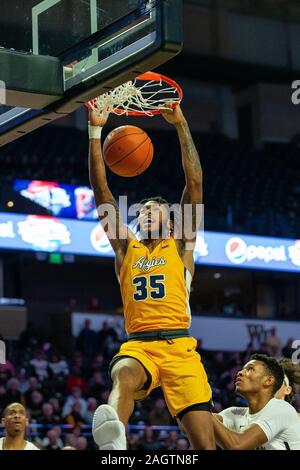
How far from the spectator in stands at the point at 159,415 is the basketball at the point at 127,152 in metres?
9.39

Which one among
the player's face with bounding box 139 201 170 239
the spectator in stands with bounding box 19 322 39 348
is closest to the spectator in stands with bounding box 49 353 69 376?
the spectator in stands with bounding box 19 322 39 348

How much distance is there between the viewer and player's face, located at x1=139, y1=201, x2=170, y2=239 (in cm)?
619

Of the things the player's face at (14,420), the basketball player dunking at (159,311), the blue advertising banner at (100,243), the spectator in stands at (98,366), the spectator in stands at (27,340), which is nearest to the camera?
the basketball player dunking at (159,311)

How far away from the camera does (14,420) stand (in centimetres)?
723

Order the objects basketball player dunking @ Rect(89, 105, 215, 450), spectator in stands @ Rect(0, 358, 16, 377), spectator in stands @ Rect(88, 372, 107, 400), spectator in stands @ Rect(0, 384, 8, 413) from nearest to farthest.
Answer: basketball player dunking @ Rect(89, 105, 215, 450) → spectator in stands @ Rect(0, 384, 8, 413) → spectator in stands @ Rect(0, 358, 16, 377) → spectator in stands @ Rect(88, 372, 107, 400)

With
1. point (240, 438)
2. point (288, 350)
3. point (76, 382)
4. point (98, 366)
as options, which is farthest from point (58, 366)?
point (240, 438)

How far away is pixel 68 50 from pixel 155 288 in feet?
5.14

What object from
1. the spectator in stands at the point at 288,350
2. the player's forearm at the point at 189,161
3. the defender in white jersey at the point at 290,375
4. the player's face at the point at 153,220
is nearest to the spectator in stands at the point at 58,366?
the spectator in stands at the point at 288,350

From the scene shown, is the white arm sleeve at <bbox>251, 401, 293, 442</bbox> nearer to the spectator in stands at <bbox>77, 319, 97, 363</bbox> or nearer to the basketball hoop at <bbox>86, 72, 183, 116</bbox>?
the basketball hoop at <bbox>86, 72, 183, 116</bbox>

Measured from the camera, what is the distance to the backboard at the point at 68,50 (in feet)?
17.9

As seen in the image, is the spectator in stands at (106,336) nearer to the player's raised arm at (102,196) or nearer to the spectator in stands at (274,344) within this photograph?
the spectator in stands at (274,344)

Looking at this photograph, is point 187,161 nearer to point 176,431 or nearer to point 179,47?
point 179,47

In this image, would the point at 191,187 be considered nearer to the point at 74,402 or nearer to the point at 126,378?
the point at 126,378

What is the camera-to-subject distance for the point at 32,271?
76.5 ft
